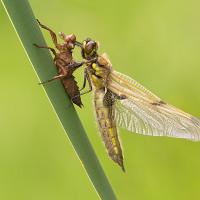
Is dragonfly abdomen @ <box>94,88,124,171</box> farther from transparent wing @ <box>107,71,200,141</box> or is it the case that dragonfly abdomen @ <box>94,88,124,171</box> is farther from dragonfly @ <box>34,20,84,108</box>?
dragonfly @ <box>34,20,84,108</box>

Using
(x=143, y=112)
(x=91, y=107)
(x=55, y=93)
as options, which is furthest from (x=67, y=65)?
(x=91, y=107)

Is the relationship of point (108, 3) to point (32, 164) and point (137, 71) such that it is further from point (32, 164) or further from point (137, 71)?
point (32, 164)

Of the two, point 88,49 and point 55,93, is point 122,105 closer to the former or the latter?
point 88,49

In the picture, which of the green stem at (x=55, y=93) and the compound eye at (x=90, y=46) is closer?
the green stem at (x=55, y=93)

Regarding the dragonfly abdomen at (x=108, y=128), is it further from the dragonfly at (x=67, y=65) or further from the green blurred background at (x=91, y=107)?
the green blurred background at (x=91, y=107)

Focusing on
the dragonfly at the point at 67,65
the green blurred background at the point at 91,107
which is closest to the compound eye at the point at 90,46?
the dragonfly at the point at 67,65

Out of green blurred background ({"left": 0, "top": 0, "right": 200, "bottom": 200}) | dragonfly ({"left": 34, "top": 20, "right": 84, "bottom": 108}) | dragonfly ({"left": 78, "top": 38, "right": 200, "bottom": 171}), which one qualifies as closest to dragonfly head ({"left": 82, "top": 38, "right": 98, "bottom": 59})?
dragonfly ({"left": 78, "top": 38, "right": 200, "bottom": 171})

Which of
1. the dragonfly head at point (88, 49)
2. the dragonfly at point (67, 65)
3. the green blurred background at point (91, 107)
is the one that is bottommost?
the green blurred background at point (91, 107)
